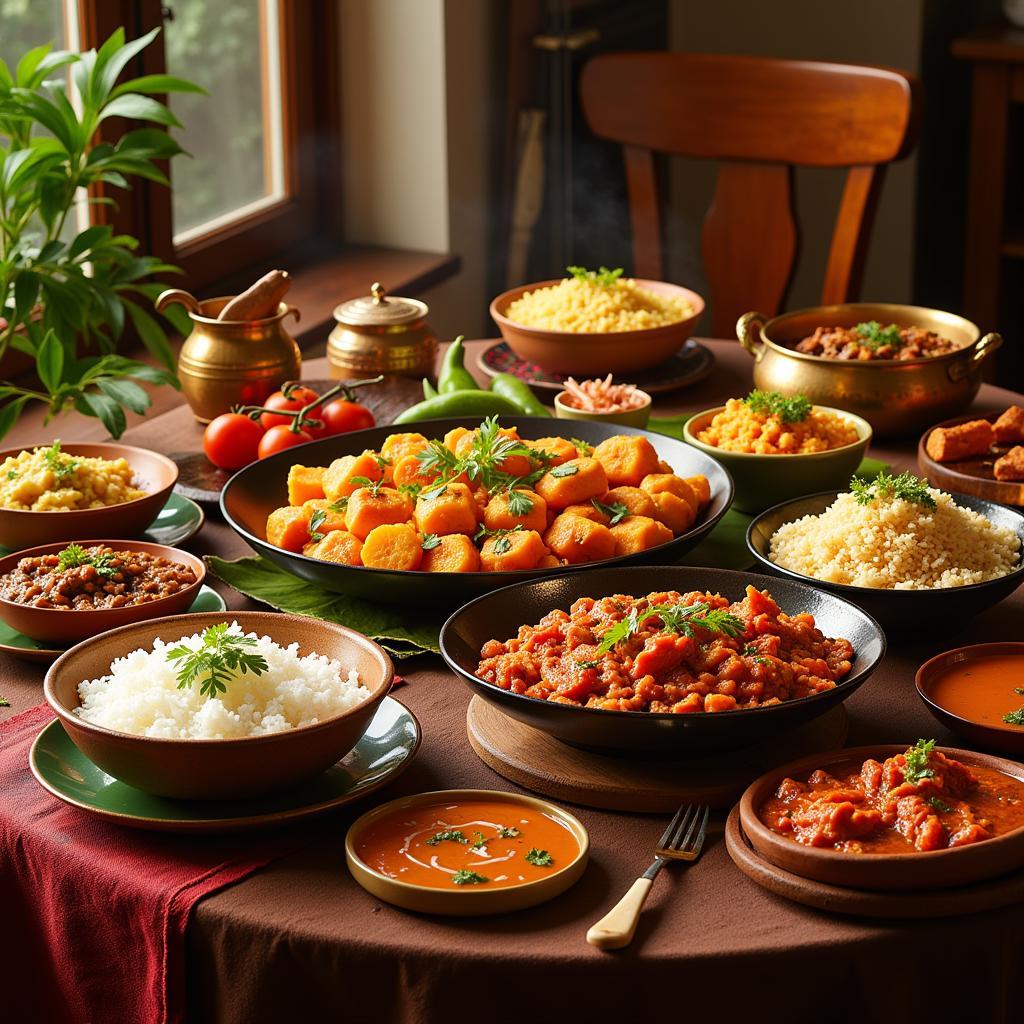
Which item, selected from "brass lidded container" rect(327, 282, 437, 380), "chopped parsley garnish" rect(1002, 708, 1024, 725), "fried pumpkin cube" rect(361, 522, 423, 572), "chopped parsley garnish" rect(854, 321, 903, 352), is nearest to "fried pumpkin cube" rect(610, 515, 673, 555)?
"fried pumpkin cube" rect(361, 522, 423, 572)

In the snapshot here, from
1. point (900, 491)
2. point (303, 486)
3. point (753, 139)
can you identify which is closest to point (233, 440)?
point (303, 486)

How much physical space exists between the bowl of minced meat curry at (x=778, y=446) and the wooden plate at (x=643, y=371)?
43 cm

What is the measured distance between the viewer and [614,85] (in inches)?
143

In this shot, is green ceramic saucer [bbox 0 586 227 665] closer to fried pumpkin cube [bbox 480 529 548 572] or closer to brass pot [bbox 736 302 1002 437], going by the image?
fried pumpkin cube [bbox 480 529 548 572]

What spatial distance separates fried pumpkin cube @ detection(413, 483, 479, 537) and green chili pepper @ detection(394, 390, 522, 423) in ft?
1.69

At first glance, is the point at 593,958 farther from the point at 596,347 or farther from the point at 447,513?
the point at 596,347

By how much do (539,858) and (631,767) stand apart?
0.18m

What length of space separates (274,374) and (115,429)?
0.29 metres

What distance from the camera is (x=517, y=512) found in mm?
1765

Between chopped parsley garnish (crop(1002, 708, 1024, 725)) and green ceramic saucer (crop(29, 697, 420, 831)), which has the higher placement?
chopped parsley garnish (crop(1002, 708, 1024, 725))

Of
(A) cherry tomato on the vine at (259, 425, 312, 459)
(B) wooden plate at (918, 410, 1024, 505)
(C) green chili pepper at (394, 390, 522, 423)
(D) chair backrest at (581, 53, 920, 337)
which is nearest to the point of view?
(B) wooden plate at (918, 410, 1024, 505)

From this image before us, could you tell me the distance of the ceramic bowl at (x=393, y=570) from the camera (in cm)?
171

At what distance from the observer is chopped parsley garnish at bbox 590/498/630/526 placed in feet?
5.96

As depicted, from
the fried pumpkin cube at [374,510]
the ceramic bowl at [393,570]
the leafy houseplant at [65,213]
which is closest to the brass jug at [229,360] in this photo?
the leafy houseplant at [65,213]
